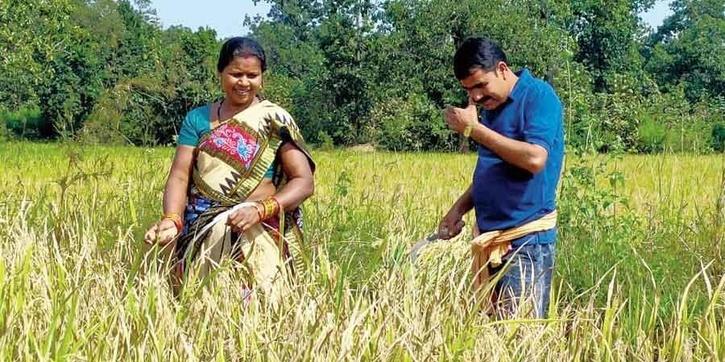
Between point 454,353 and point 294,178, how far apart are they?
1135 mm

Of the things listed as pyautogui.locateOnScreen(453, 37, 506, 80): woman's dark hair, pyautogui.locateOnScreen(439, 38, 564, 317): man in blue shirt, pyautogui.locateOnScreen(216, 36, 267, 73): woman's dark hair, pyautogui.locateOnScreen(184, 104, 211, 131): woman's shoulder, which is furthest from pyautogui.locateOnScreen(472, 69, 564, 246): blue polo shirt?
pyautogui.locateOnScreen(184, 104, 211, 131): woman's shoulder

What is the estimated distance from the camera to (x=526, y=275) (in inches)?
116

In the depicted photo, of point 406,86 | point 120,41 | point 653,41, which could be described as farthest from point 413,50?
point 653,41

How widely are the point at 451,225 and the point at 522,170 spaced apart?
0.41m

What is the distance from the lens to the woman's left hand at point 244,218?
3051 mm

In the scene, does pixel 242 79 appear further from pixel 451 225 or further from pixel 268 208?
pixel 451 225

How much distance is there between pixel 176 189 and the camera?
3279 millimetres

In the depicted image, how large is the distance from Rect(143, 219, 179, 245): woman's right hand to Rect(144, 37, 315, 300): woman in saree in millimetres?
10

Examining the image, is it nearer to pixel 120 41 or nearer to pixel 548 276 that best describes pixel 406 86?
pixel 120 41

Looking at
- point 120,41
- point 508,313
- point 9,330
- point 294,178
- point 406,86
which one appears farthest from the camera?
point 120,41

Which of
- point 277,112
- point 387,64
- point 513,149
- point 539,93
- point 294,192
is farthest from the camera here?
point 387,64

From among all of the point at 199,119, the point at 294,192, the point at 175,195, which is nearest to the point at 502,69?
the point at 294,192

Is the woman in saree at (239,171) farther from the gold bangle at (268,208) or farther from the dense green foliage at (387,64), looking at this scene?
the dense green foliage at (387,64)

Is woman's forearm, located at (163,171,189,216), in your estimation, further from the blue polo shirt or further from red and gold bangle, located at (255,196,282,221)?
the blue polo shirt
